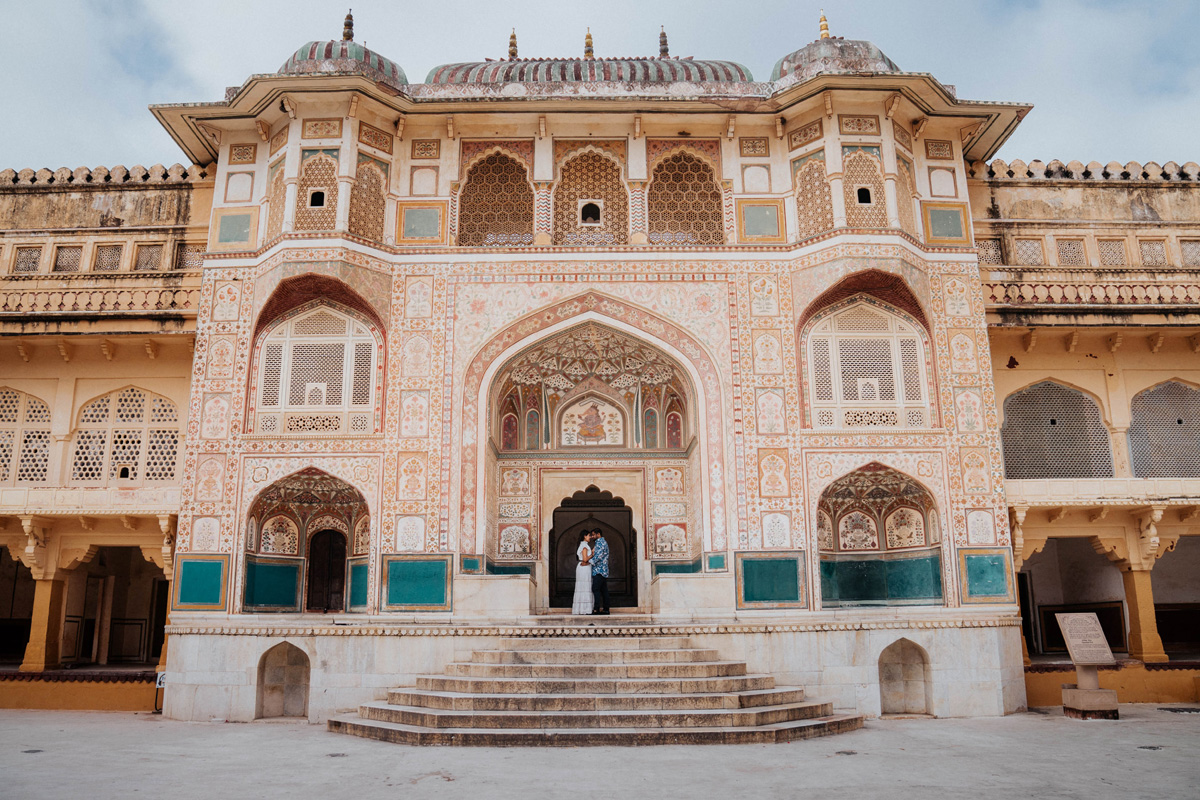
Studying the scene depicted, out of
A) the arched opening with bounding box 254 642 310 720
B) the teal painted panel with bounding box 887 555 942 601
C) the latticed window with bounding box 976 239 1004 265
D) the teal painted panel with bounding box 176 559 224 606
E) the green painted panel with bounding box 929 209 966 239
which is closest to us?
the arched opening with bounding box 254 642 310 720

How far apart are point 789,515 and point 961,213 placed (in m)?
5.09

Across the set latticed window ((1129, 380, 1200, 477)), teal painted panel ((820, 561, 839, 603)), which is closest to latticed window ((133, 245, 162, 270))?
teal painted panel ((820, 561, 839, 603))

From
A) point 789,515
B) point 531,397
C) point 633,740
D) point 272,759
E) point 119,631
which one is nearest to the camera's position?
point 272,759

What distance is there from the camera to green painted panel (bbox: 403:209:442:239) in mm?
13016

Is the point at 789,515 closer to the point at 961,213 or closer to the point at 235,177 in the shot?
the point at 961,213

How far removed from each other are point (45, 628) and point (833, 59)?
13.4 meters

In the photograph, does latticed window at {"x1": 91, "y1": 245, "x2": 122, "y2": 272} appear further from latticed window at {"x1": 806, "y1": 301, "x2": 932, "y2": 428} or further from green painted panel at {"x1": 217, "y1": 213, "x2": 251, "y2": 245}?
latticed window at {"x1": 806, "y1": 301, "x2": 932, "y2": 428}

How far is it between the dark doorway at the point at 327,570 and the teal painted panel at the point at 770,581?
555cm

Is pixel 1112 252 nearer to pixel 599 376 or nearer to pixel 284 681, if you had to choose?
pixel 599 376

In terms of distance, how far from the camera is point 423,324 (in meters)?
12.6

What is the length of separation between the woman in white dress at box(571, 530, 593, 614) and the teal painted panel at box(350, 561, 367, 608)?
110 inches

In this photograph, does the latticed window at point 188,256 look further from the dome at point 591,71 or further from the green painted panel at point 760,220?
the green painted panel at point 760,220

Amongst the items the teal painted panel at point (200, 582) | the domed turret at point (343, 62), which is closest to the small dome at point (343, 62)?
the domed turret at point (343, 62)

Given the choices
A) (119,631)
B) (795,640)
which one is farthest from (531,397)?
(119,631)
